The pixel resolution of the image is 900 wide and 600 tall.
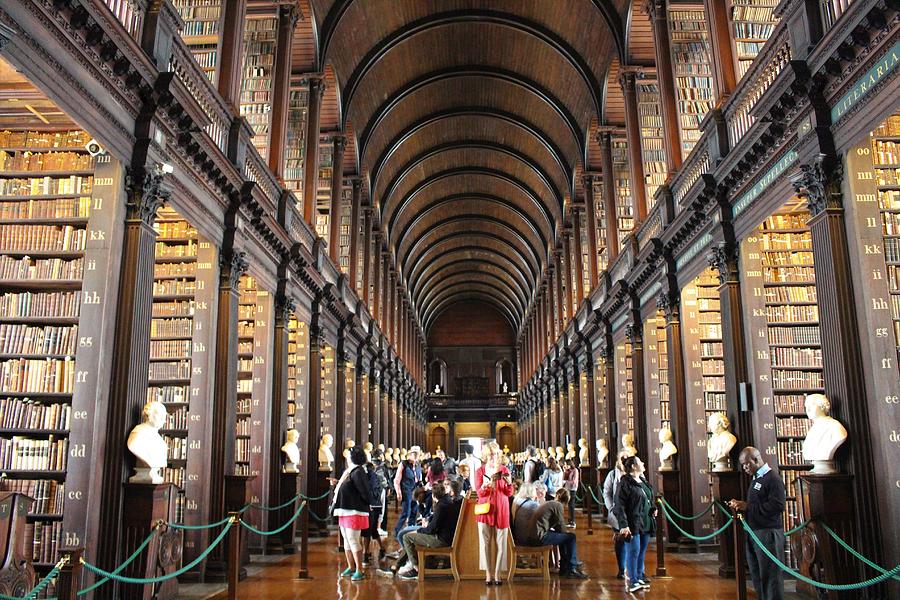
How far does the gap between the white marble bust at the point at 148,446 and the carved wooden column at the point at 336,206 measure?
904cm

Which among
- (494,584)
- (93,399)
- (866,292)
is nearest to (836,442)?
(866,292)

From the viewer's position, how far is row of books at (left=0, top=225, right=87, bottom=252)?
21.4 ft

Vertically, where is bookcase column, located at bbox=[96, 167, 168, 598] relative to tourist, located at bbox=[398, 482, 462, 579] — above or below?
above

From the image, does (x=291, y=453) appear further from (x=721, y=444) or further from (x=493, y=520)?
(x=721, y=444)

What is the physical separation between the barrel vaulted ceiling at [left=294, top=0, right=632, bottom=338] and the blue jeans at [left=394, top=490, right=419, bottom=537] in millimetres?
8445

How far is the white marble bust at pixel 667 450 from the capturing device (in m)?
10.5

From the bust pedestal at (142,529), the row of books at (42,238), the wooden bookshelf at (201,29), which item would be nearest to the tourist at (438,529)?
the bust pedestal at (142,529)

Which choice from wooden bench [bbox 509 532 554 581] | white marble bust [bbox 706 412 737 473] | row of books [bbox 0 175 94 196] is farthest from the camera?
white marble bust [bbox 706 412 737 473]

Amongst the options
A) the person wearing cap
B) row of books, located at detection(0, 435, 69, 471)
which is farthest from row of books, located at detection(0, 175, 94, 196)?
the person wearing cap

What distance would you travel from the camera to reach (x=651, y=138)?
547 inches

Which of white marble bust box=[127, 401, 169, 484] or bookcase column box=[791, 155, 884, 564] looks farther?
white marble bust box=[127, 401, 169, 484]

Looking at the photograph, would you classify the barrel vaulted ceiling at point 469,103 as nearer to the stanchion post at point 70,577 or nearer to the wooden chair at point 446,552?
the wooden chair at point 446,552

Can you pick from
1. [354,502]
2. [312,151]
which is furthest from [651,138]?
[354,502]

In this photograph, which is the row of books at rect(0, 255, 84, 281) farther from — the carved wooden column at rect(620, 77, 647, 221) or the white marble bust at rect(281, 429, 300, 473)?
the carved wooden column at rect(620, 77, 647, 221)
